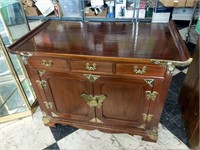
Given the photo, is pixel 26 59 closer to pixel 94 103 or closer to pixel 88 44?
pixel 88 44

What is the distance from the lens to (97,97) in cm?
105

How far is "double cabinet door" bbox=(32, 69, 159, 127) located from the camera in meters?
0.95

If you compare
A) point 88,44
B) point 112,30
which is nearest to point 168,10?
point 112,30

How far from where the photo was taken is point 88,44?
0.95 m

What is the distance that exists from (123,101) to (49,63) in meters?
0.50

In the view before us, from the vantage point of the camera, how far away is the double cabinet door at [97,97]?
0.95 meters

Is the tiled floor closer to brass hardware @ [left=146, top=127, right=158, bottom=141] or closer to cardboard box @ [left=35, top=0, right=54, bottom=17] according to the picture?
brass hardware @ [left=146, top=127, right=158, bottom=141]

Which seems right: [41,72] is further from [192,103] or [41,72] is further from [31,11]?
[192,103]

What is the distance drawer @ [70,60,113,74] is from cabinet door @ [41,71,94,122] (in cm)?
6

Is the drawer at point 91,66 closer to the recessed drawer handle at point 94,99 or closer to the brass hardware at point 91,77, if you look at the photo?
the brass hardware at point 91,77

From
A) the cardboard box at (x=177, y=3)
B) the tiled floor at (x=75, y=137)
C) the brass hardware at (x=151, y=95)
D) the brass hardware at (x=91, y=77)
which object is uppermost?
the cardboard box at (x=177, y=3)

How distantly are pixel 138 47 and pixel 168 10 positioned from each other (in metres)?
0.81

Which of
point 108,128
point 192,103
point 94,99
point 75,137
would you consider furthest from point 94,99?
point 192,103

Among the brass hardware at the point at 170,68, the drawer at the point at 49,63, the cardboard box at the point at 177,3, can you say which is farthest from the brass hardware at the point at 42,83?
the cardboard box at the point at 177,3
